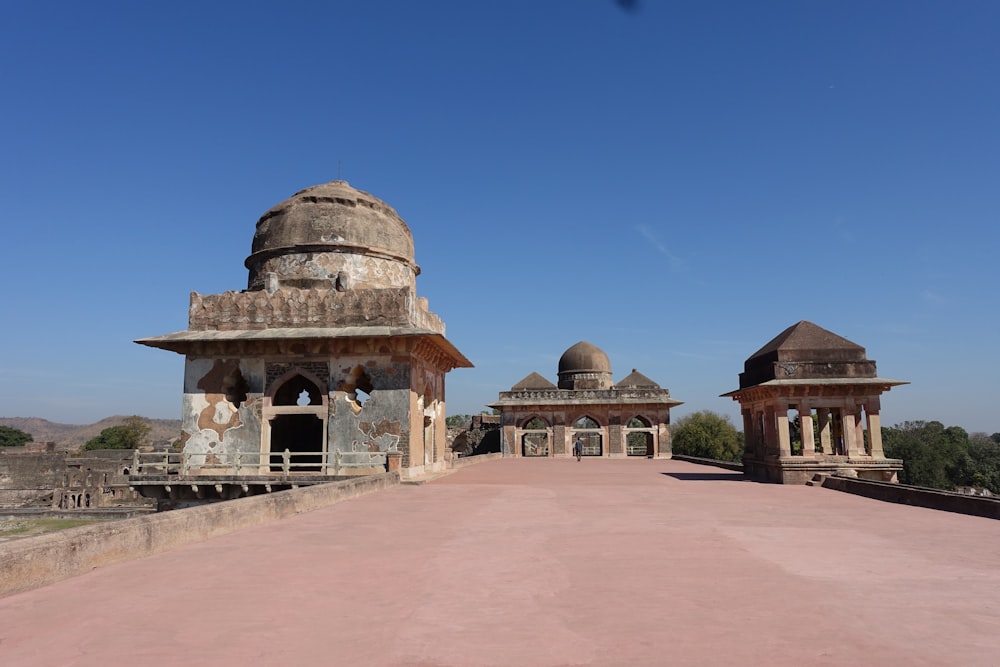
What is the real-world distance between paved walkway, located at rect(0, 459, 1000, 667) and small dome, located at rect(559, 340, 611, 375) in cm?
3243

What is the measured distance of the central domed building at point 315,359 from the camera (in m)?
16.8

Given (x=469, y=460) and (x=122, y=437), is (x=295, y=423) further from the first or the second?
(x=122, y=437)

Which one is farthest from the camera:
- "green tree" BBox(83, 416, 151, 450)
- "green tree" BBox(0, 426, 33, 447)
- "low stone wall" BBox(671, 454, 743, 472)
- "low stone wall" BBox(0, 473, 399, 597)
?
"green tree" BBox(0, 426, 33, 447)

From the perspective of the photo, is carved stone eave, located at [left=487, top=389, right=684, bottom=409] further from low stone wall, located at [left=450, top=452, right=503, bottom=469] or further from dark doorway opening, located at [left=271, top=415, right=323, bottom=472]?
dark doorway opening, located at [left=271, top=415, right=323, bottom=472]

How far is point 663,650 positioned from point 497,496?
9.01m

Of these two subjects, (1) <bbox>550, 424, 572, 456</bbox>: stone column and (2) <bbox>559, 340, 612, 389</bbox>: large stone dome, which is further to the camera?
(2) <bbox>559, 340, 612, 389</bbox>: large stone dome

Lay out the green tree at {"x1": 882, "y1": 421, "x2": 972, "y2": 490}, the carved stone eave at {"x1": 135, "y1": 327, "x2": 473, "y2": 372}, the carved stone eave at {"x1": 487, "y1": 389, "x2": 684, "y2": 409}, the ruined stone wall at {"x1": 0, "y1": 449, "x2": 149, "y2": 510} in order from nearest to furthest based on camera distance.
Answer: the carved stone eave at {"x1": 135, "y1": 327, "x2": 473, "y2": 372}
the carved stone eave at {"x1": 487, "y1": 389, "x2": 684, "y2": 409}
the ruined stone wall at {"x1": 0, "y1": 449, "x2": 149, "y2": 510}
the green tree at {"x1": 882, "y1": 421, "x2": 972, "y2": 490}

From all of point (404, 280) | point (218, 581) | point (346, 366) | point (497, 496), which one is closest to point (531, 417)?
point (404, 280)

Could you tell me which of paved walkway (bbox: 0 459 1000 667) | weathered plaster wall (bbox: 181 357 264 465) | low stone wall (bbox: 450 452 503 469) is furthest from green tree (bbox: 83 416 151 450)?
paved walkway (bbox: 0 459 1000 667)

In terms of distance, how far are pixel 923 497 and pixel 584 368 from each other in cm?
3048

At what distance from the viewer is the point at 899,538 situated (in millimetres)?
7281

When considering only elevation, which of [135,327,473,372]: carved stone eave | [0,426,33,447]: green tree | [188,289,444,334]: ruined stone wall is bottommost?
[0,426,33,447]: green tree

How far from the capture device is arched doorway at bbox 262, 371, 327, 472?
17.4 meters

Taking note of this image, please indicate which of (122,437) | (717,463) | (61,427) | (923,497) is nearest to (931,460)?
(717,463)
